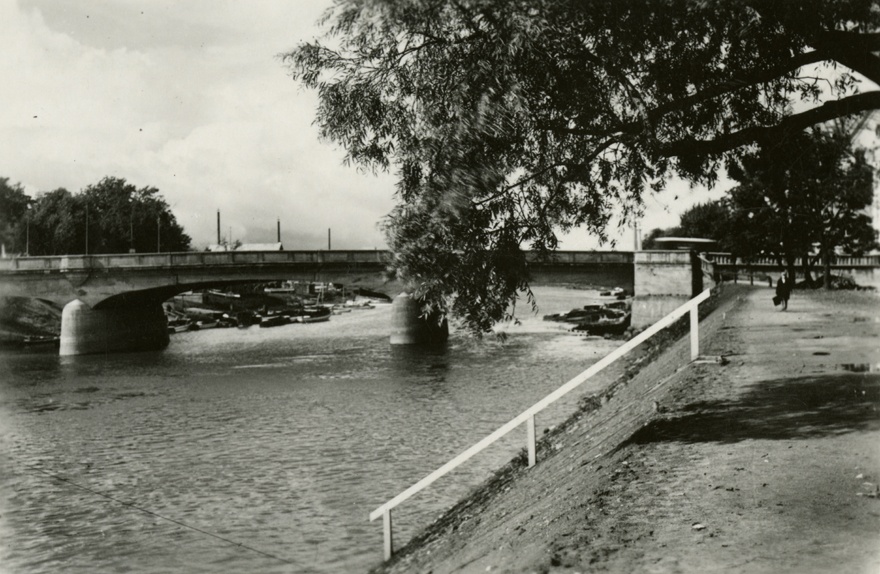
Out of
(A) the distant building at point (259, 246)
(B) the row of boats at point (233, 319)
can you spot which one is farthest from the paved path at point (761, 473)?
(A) the distant building at point (259, 246)

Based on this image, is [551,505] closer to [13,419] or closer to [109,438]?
[109,438]

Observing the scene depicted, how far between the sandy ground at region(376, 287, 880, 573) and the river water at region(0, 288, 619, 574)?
2821 millimetres

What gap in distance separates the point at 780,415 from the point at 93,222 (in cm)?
6107

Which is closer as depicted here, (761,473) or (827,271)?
(761,473)

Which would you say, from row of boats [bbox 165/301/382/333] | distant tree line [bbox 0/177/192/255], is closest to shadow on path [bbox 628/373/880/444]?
distant tree line [bbox 0/177/192/255]

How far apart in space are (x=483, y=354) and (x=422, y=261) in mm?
30883

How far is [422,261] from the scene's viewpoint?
891 cm

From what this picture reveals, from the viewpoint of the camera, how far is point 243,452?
18.8 m

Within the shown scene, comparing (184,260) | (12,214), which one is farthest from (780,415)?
(12,214)

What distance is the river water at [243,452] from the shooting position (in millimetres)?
12227

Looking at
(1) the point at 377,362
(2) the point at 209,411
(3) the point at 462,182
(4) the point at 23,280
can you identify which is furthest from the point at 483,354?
(3) the point at 462,182

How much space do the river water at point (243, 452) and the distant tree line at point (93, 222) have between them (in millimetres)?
17306

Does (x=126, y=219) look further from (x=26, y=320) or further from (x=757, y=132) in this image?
(x=757, y=132)

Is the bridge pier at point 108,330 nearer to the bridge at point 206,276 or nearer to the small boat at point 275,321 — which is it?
the bridge at point 206,276
